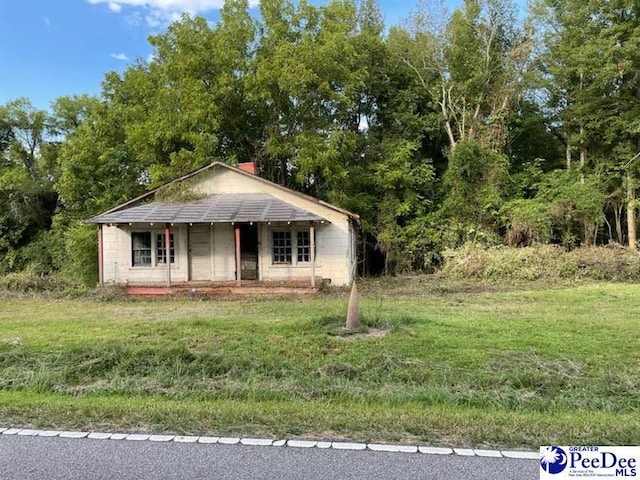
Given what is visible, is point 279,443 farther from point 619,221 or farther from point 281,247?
point 619,221

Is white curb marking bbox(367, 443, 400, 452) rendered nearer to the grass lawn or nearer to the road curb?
the road curb

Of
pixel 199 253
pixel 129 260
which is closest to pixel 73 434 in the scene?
pixel 199 253

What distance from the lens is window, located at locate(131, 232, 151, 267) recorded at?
1797cm

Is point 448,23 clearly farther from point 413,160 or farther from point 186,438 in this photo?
point 186,438

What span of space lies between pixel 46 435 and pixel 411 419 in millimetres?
3032

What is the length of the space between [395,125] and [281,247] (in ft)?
36.3

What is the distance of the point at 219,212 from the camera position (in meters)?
16.4

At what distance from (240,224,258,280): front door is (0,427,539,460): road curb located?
14.0m

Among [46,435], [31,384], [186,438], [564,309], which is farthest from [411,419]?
[564,309]

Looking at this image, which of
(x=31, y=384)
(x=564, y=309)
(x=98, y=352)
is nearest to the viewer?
(x=31, y=384)

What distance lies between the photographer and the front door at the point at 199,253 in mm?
18188

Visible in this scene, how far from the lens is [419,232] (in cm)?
2239

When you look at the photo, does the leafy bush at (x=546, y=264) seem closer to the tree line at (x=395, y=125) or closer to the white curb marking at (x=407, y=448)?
the tree line at (x=395, y=125)

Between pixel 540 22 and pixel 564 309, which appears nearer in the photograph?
pixel 564 309
